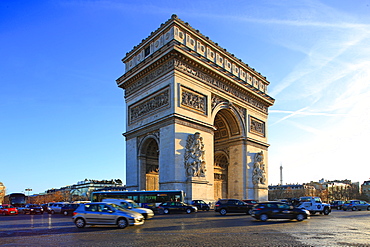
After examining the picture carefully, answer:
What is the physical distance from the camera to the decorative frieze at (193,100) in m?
30.0

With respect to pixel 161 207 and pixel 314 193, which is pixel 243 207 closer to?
pixel 161 207

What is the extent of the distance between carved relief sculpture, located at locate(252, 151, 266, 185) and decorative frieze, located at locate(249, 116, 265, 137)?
273 centimetres

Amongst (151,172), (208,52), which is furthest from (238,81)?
(151,172)

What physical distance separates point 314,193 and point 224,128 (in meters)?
99.7

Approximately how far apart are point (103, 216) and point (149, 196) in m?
13.3

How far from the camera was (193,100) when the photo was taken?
30938mm

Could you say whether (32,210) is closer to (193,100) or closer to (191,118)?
(191,118)

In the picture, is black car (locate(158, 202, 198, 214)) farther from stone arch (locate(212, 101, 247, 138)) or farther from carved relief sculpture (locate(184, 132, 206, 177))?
stone arch (locate(212, 101, 247, 138))

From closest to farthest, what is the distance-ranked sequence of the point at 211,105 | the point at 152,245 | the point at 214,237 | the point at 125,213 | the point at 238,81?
1. the point at 152,245
2. the point at 214,237
3. the point at 125,213
4. the point at 211,105
5. the point at 238,81

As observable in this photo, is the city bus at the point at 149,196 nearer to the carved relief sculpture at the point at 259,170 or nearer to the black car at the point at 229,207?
the black car at the point at 229,207

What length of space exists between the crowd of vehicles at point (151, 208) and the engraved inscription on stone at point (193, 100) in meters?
8.01

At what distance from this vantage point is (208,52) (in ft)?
110

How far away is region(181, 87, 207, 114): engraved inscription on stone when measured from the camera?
30.0m

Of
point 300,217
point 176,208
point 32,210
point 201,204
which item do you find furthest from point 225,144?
point 32,210
